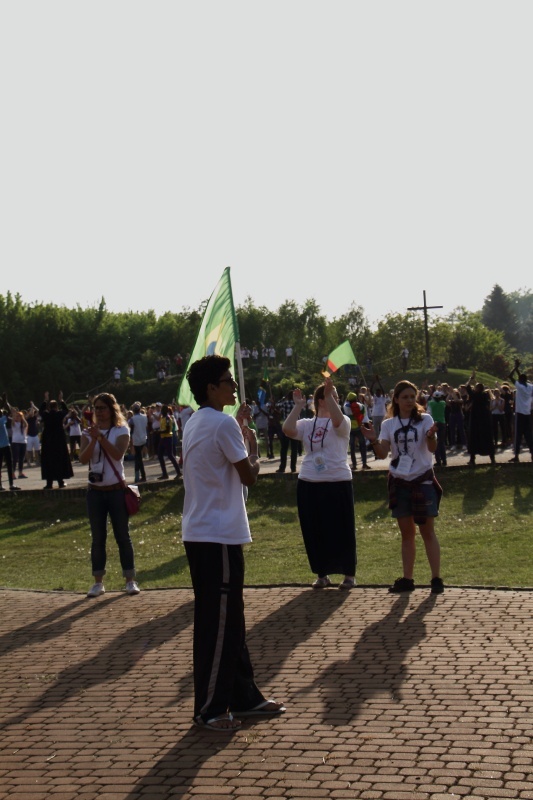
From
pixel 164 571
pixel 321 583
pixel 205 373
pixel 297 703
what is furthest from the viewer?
pixel 164 571

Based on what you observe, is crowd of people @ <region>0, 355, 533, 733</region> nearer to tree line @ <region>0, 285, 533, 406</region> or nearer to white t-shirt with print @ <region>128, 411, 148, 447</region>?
white t-shirt with print @ <region>128, 411, 148, 447</region>

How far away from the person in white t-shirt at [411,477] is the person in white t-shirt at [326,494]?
470mm

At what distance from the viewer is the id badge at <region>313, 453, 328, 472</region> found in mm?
9789

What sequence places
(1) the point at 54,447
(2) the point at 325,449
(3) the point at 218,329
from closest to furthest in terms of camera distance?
1. (2) the point at 325,449
2. (3) the point at 218,329
3. (1) the point at 54,447

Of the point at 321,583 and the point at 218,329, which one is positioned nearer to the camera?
the point at 321,583

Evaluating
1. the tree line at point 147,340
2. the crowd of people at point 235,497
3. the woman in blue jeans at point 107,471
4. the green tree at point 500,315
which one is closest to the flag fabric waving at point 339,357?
the crowd of people at point 235,497

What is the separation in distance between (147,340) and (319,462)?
277 feet

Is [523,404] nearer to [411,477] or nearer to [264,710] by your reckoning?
[411,477]

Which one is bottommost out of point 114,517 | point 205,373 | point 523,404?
point 114,517

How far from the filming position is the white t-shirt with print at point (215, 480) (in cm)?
613

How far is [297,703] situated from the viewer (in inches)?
251

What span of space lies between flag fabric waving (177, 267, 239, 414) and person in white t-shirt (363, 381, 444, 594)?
71.1 inches

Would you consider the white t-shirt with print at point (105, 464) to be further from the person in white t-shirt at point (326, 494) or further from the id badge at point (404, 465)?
the id badge at point (404, 465)

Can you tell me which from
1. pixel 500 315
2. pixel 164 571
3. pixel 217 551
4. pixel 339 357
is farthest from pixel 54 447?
pixel 500 315
